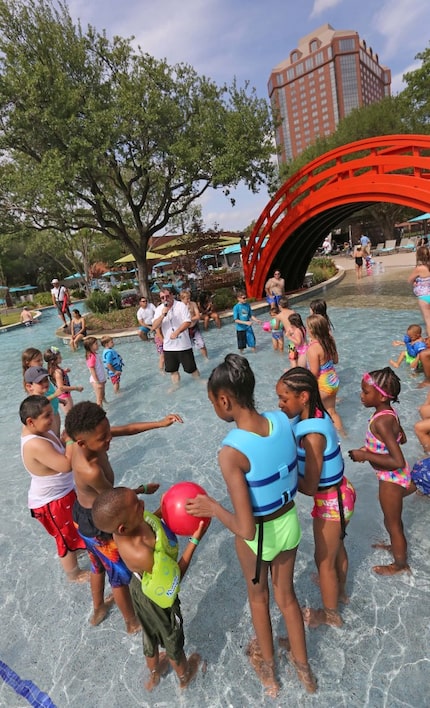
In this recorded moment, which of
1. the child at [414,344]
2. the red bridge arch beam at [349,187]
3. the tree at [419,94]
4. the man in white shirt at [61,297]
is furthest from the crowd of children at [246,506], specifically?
the tree at [419,94]

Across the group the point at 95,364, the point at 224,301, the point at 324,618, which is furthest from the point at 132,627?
the point at 224,301

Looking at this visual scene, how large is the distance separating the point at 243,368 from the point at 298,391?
568 mm

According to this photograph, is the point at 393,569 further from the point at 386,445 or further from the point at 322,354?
the point at 322,354

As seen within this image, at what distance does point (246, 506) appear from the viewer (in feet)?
6.09

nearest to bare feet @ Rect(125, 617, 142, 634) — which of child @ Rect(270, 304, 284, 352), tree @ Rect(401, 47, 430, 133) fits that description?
child @ Rect(270, 304, 284, 352)

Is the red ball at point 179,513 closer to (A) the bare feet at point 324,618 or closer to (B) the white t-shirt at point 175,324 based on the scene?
(A) the bare feet at point 324,618

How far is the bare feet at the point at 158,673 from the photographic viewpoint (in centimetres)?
259

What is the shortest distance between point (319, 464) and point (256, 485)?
533 mm

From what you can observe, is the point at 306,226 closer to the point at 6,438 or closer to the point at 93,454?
the point at 6,438

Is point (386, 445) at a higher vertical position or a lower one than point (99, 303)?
lower

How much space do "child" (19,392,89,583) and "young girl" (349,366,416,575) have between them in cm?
234

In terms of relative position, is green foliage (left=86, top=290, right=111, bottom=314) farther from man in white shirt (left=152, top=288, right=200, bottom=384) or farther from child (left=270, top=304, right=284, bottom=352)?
man in white shirt (left=152, top=288, right=200, bottom=384)

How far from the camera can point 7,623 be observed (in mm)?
3281

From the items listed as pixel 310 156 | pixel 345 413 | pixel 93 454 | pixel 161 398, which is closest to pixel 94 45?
pixel 161 398
